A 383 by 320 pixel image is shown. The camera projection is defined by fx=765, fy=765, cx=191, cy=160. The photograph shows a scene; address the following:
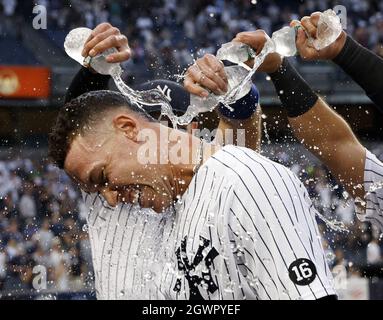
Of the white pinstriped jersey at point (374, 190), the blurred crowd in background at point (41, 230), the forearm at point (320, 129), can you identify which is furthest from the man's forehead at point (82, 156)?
the blurred crowd in background at point (41, 230)

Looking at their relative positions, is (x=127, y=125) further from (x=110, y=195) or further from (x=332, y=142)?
(x=332, y=142)

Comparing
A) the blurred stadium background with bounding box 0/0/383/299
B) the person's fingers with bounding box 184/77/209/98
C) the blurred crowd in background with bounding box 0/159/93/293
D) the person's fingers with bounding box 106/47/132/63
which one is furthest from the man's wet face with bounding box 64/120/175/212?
the blurred crowd in background with bounding box 0/159/93/293

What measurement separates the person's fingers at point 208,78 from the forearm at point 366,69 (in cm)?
42

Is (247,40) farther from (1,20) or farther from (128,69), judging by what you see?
(1,20)

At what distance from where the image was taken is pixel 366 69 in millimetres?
2258

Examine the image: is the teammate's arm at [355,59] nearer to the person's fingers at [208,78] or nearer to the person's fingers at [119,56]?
the person's fingers at [208,78]

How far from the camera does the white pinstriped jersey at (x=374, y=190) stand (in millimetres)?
2422

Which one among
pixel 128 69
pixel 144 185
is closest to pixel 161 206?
pixel 144 185

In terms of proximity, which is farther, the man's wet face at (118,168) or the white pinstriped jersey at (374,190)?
the white pinstriped jersey at (374,190)

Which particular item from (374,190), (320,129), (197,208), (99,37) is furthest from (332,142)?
(99,37)

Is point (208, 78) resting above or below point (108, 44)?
below

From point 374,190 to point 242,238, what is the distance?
72cm
